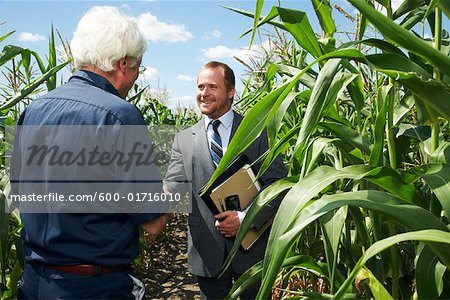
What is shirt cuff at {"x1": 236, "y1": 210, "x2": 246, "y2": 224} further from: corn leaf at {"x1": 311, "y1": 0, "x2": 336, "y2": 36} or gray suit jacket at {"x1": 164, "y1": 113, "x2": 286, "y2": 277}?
corn leaf at {"x1": 311, "y1": 0, "x2": 336, "y2": 36}

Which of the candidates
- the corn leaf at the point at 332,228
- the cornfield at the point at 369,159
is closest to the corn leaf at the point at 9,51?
the cornfield at the point at 369,159

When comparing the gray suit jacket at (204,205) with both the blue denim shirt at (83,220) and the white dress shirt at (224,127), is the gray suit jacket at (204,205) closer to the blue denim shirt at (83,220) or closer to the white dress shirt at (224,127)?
the white dress shirt at (224,127)

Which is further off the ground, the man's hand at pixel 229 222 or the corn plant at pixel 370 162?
the corn plant at pixel 370 162

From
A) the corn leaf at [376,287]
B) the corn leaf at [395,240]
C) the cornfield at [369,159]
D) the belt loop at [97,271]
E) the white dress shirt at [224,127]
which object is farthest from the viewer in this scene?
the white dress shirt at [224,127]

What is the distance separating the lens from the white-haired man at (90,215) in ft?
3.81

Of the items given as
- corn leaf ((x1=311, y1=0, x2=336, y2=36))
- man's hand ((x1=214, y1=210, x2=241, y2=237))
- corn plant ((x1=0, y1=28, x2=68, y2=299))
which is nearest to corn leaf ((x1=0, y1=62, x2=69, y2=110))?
corn plant ((x1=0, y1=28, x2=68, y2=299))

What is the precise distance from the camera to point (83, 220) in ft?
3.85

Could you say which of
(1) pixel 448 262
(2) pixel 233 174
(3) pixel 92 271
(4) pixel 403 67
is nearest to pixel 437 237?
(1) pixel 448 262

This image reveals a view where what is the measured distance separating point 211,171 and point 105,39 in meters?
0.84

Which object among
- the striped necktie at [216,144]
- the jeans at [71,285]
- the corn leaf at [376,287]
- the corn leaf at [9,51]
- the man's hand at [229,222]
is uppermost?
the corn leaf at [9,51]

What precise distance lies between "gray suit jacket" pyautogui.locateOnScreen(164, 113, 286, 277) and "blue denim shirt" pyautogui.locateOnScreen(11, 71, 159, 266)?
71 cm

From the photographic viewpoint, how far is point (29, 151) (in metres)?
1.22

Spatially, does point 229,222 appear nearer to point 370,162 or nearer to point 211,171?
point 211,171

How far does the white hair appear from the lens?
1211 mm
